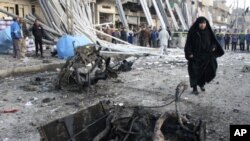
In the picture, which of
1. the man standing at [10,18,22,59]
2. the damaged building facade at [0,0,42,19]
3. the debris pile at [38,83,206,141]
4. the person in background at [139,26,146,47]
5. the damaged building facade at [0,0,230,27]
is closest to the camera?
the debris pile at [38,83,206,141]

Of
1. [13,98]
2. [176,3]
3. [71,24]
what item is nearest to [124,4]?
[176,3]

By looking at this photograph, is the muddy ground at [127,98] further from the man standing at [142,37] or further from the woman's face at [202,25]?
the man standing at [142,37]

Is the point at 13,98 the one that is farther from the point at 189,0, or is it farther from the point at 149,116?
the point at 189,0

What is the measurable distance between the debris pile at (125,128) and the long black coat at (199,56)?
3599 mm

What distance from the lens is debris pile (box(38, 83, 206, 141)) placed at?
13.5 feet

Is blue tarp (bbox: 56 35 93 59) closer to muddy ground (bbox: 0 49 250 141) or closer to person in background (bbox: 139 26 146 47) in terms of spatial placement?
muddy ground (bbox: 0 49 250 141)

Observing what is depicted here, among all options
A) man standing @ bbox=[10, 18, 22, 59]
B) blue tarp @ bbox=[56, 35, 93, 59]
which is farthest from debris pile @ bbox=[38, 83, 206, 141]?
blue tarp @ bbox=[56, 35, 93, 59]

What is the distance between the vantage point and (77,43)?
580 inches

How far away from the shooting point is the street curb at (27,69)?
36.2ft

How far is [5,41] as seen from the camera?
15797 millimetres

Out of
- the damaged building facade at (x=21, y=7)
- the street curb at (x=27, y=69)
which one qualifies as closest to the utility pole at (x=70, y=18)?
the street curb at (x=27, y=69)

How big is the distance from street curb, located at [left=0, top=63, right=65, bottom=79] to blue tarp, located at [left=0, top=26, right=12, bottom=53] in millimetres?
3763

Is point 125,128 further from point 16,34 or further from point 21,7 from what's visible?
point 21,7

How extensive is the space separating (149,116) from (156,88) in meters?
4.44
